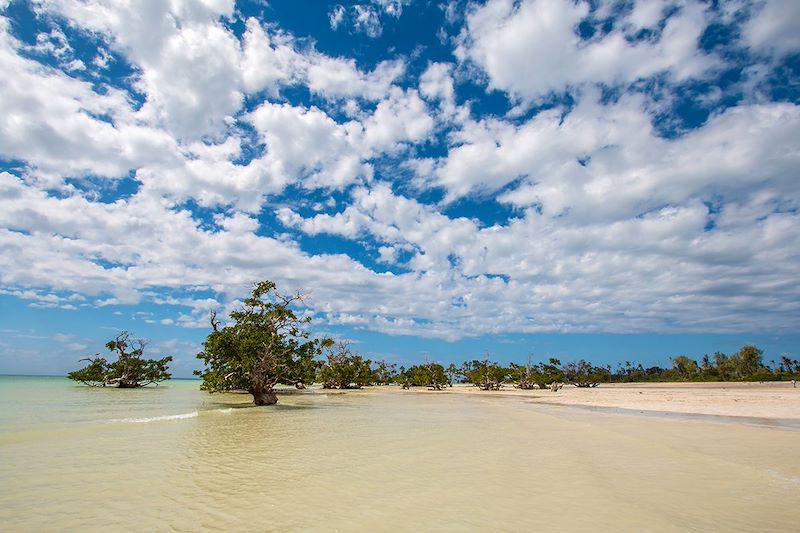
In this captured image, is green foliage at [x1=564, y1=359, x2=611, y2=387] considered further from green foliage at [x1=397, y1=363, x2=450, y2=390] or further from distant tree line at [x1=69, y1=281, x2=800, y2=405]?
green foliage at [x1=397, y1=363, x2=450, y2=390]

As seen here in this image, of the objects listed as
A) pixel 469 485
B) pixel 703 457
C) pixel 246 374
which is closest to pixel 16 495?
pixel 469 485

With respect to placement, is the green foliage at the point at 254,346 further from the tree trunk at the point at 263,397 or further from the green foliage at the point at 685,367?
the green foliage at the point at 685,367

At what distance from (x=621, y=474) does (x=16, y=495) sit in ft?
40.8

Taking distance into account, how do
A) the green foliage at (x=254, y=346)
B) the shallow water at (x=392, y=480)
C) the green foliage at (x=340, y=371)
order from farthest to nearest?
the green foliage at (x=340, y=371) < the green foliage at (x=254, y=346) < the shallow water at (x=392, y=480)

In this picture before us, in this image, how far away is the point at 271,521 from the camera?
6.64 metres

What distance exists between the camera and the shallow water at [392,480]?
683 cm

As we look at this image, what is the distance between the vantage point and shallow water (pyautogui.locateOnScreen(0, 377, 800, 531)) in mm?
6832

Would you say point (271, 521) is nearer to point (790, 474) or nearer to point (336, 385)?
point (790, 474)

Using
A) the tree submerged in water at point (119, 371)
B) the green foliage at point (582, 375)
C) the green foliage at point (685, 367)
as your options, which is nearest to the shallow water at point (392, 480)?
the tree submerged in water at point (119, 371)

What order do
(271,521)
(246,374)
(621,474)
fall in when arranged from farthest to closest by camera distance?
(246,374) → (621,474) → (271,521)

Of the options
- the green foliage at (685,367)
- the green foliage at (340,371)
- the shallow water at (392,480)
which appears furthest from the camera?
the green foliage at (685,367)

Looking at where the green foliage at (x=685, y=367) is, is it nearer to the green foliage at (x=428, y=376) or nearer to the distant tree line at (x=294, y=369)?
the distant tree line at (x=294, y=369)

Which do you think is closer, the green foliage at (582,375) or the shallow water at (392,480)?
the shallow water at (392,480)

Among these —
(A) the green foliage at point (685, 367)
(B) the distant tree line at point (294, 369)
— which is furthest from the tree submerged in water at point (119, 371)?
(A) the green foliage at point (685, 367)
